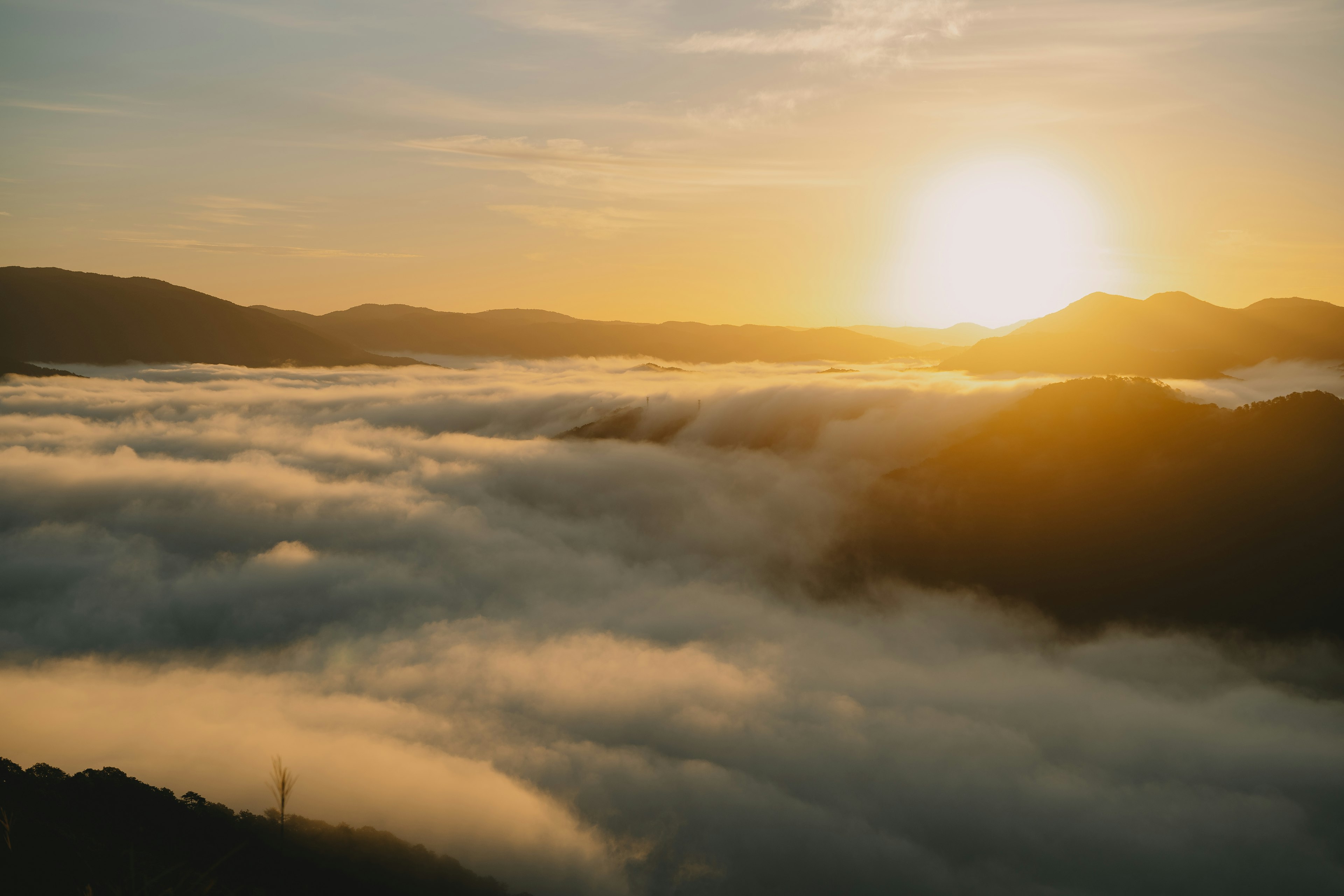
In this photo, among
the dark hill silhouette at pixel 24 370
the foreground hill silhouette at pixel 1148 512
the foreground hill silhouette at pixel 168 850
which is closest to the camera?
the foreground hill silhouette at pixel 168 850

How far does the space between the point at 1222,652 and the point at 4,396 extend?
676ft

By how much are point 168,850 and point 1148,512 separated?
6921 centimetres

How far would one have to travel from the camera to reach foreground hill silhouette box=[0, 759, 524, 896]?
1070 centimetres

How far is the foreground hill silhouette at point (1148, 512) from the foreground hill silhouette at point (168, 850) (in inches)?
2162

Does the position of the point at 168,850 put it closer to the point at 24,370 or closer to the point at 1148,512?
the point at 1148,512

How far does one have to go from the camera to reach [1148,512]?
6322 centimetres

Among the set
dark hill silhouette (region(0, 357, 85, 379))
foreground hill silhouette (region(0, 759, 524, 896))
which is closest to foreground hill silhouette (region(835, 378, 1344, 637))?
foreground hill silhouette (region(0, 759, 524, 896))

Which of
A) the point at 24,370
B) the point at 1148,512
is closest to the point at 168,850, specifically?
the point at 1148,512

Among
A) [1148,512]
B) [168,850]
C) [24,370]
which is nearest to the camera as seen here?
[168,850]

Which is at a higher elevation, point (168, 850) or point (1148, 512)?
point (1148, 512)

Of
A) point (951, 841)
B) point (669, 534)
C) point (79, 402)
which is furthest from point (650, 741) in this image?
point (79, 402)

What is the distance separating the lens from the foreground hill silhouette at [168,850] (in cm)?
1070

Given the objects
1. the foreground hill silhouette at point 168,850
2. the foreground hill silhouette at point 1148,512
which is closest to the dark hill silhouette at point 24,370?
the foreground hill silhouette at point 168,850

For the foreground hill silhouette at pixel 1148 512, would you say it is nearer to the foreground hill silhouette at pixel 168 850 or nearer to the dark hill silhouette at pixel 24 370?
Answer: the foreground hill silhouette at pixel 168 850
